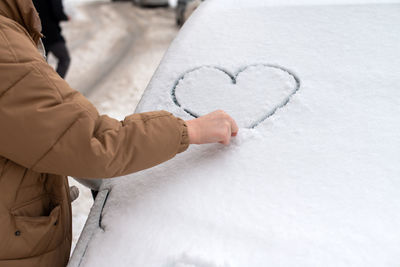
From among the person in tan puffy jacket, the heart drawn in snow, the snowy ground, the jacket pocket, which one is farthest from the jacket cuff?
the snowy ground

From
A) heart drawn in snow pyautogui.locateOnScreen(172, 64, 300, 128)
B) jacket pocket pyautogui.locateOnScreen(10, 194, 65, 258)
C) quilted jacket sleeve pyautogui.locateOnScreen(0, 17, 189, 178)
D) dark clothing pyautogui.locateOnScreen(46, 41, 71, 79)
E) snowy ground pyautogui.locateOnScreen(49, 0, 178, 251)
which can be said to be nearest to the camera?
quilted jacket sleeve pyautogui.locateOnScreen(0, 17, 189, 178)

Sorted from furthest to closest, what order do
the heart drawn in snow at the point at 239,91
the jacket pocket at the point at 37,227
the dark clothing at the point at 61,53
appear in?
the dark clothing at the point at 61,53 → the heart drawn in snow at the point at 239,91 → the jacket pocket at the point at 37,227

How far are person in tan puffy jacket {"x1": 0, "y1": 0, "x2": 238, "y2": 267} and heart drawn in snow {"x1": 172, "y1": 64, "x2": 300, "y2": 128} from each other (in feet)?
0.36

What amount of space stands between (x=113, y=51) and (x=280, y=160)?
122 inches

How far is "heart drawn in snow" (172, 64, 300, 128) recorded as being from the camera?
0.90 metres

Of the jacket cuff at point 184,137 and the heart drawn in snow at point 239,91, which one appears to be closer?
the jacket cuff at point 184,137

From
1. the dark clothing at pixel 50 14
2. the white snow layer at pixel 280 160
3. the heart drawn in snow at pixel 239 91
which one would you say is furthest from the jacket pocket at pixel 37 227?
the dark clothing at pixel 50 14

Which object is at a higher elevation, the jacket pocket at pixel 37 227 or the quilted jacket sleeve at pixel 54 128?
the quilted jacket sleeve at pixel 54 128

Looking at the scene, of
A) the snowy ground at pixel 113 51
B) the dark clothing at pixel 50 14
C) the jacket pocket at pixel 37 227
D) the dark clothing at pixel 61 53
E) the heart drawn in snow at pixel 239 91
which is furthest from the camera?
the snowy ground at pixel 113 51

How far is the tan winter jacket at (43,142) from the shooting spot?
1.89 feet

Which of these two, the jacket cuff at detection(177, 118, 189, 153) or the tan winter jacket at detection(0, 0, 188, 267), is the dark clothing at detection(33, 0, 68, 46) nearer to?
the tan winter jacket at detection(0, 0, 188, 267)

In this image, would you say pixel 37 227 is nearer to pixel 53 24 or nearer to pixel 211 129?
pixel 211 129

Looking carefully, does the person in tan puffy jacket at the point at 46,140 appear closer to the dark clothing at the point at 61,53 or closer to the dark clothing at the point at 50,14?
the dark clothing at the point at 50,14

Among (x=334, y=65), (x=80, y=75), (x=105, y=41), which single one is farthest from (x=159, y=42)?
(x=334, y=65)
